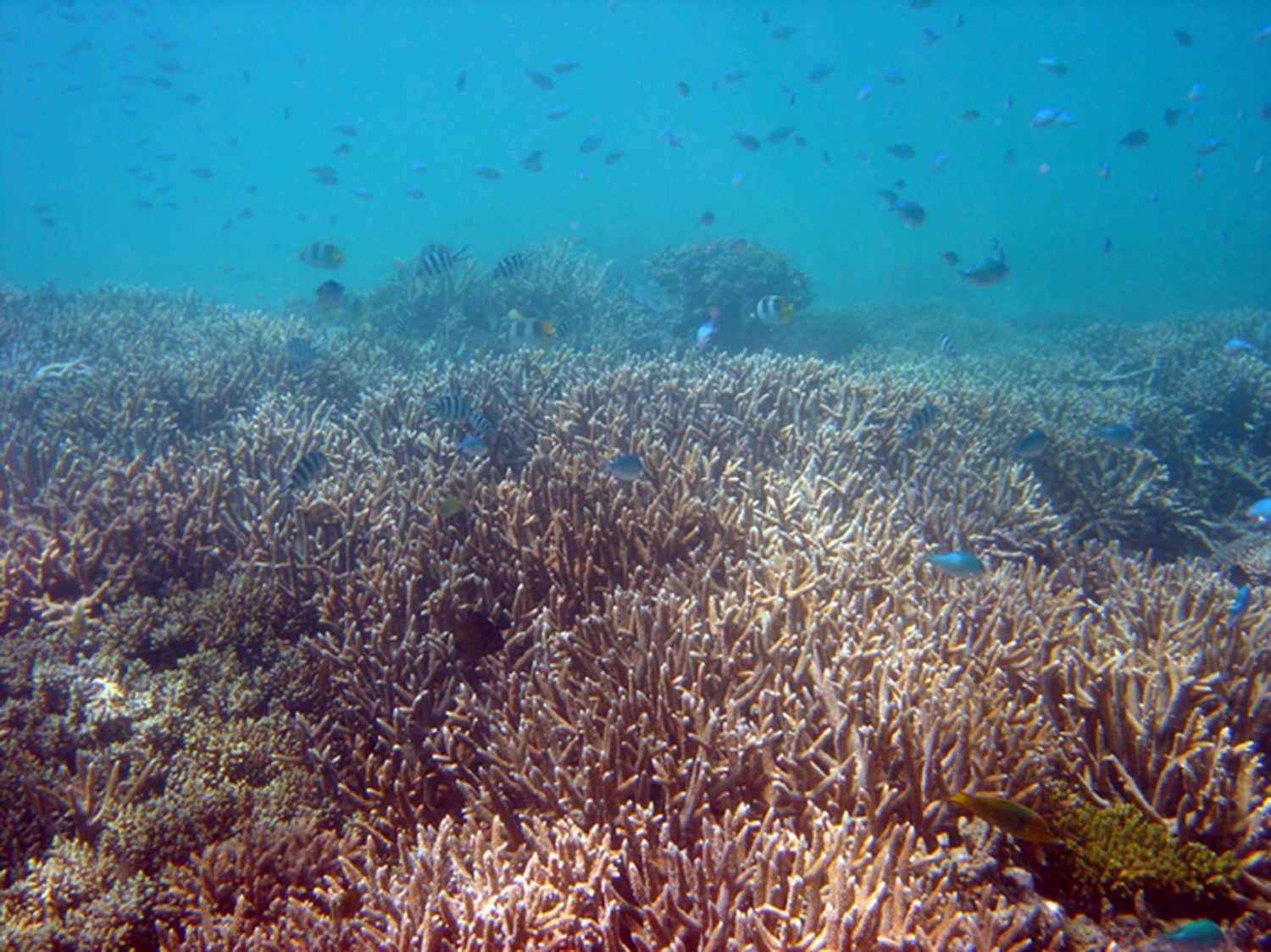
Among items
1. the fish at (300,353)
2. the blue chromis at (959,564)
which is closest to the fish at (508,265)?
the fish at (300,353)

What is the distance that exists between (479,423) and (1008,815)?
184 inches

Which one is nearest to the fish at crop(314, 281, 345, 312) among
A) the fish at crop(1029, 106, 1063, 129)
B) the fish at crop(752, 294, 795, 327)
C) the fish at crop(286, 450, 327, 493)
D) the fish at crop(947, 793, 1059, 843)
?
the fish at crop(286, 450, 327, 493)

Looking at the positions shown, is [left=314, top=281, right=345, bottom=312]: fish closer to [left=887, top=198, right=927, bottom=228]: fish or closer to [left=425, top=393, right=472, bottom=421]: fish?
[left=425, top=393, right=472, bottom=421]: fish

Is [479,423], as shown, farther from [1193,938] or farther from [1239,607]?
[1239,607]

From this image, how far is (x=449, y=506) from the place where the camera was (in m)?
4.16

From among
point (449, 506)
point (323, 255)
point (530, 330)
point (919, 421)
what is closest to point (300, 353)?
point (323, 255)

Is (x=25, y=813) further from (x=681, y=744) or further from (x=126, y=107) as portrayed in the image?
(x=126, y=107)

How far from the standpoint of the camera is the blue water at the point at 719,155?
41.0 m

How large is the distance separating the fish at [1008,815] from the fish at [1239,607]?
7.33 feet

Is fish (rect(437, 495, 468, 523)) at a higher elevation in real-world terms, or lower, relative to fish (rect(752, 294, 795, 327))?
lower

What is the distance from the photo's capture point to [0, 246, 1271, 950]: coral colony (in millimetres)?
2148

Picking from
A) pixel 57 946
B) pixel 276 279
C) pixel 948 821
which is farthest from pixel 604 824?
pixel 276 279

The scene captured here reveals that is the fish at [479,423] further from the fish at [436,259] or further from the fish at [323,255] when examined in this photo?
the fish at [323,255]

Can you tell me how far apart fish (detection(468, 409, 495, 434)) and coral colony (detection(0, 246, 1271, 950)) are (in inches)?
9.2
